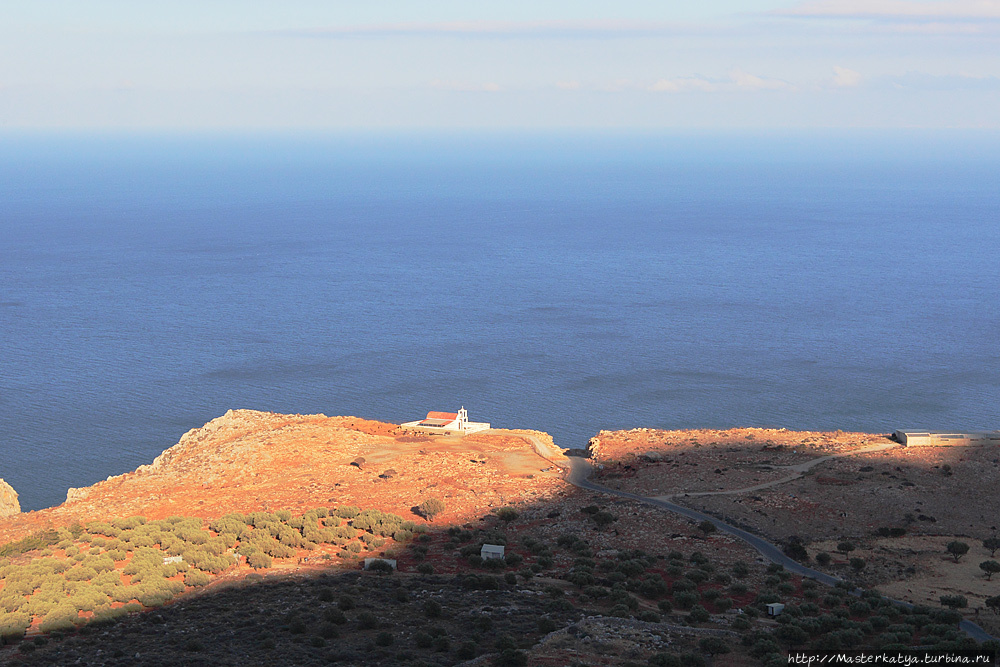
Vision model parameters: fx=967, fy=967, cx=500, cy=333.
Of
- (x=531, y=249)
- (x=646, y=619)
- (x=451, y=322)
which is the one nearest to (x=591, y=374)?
(x=451, y=322)

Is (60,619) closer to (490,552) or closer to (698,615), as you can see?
(490,552)

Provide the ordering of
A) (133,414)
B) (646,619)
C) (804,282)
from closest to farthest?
(646,619) → (133,414) → (804,282)

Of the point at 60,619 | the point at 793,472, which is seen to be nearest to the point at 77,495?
the point at 60,619

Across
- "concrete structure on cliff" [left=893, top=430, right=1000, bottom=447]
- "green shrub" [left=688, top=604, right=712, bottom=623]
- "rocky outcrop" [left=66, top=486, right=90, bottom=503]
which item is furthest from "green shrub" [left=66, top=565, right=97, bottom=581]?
"concrete structure on cliff" [left=893, top=430, right=1000, bottom=447]

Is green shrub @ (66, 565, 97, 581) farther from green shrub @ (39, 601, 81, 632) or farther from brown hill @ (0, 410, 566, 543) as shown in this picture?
brown hill @ (0, 410, 566, 543)

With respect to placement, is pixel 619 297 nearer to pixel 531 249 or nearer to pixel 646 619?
pixel 531 249

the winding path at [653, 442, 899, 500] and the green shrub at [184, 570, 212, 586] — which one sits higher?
the green shrub at [184, 570, 212, 586]
